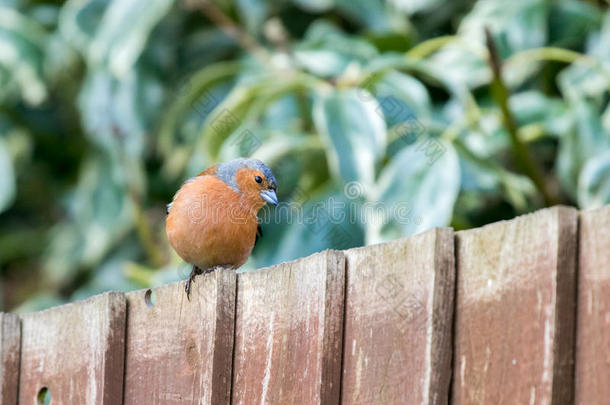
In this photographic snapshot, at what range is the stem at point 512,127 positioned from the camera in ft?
10.6

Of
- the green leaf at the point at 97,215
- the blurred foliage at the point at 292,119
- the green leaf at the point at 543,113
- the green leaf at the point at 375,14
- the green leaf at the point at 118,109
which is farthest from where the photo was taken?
the green leaf at the point at 97,215

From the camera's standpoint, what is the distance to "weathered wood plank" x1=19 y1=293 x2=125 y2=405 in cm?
219

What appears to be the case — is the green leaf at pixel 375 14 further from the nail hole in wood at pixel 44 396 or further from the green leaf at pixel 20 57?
the nail hole in wood at pixel 44 396

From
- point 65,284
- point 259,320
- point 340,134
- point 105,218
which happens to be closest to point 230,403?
point 259,320

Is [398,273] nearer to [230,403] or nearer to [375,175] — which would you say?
[230,403]

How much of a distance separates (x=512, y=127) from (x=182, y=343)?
1.76 meters

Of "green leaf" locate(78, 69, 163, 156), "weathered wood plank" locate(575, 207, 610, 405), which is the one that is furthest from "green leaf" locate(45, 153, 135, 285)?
"weathered wood plank" locate(575, 207, 610, 405)

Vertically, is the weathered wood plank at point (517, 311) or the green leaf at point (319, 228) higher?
the green leaf at point (319, 228)

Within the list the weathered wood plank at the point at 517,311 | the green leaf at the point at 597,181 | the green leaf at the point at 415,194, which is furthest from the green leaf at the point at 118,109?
the weathered wood plank at the point at 517,311

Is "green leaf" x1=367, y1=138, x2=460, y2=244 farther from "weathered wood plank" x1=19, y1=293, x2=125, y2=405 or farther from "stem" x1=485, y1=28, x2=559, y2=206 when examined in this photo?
"weathered wood plank" x1=19, y1=293, x2=125, y2=405

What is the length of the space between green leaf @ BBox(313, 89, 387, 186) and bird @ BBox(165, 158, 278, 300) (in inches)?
14.7

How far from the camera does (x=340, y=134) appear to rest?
10.8 ft

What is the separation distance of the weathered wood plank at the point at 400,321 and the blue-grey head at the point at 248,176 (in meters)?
1.79

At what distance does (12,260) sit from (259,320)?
3.78 m
